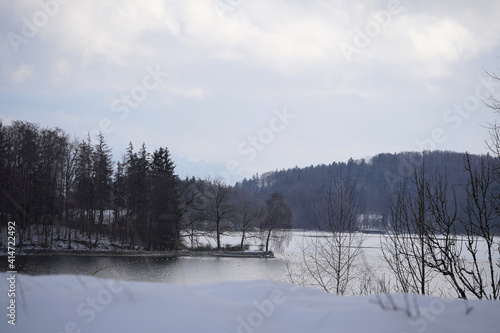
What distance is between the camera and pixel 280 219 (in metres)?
40.8

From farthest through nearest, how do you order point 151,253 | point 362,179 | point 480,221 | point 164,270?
point 362,179, point 151,253, point 164,270, point 480,221

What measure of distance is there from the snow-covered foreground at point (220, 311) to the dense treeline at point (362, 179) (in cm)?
7135

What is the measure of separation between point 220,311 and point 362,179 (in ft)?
352

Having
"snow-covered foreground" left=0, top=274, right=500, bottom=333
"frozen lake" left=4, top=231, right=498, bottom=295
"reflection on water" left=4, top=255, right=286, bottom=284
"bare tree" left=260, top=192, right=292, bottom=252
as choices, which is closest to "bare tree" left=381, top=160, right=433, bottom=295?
"snow-covered foreground" left=0, top=274, right=500, bottom=333

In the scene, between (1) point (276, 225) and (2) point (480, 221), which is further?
(1) point (276, 225)

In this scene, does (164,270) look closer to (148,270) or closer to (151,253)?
(148,270)

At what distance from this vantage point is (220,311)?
3.07 meters

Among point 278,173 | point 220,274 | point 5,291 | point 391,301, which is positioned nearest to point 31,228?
point 220,274

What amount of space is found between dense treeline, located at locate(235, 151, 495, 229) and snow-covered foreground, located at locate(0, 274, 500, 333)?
7135cm

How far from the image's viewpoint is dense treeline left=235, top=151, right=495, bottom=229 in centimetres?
8169

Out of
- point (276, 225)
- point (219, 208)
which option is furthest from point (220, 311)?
point (219, 208)

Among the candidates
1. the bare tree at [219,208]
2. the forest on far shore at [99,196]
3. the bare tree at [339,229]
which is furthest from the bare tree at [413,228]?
the bare tree at [219,208]

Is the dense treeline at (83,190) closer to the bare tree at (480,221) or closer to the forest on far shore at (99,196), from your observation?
the forest on far shore at (99,196)

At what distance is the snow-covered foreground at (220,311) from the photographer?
280cm
